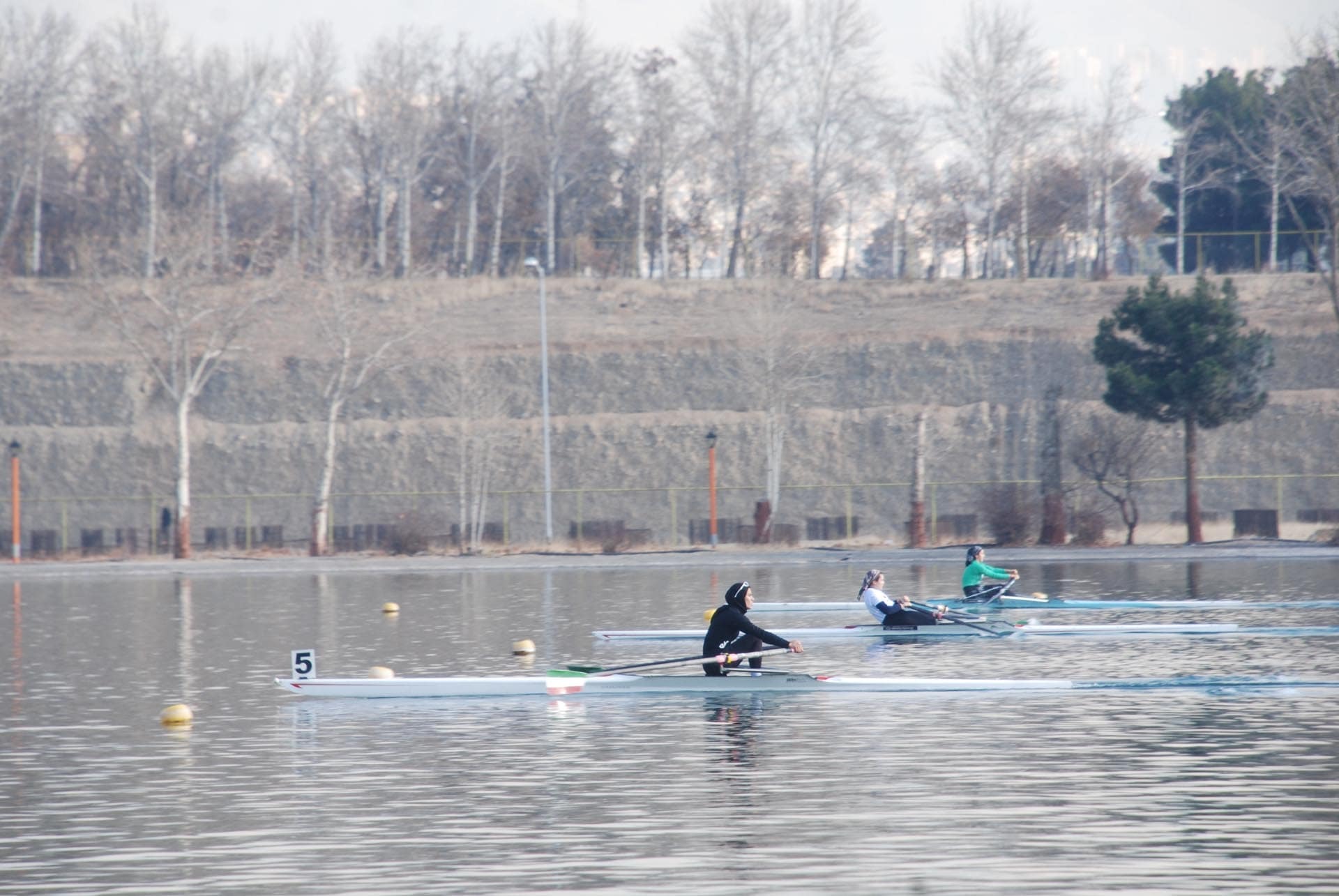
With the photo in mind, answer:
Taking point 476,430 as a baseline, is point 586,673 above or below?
below

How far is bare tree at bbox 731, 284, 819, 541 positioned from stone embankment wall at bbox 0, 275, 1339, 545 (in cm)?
46

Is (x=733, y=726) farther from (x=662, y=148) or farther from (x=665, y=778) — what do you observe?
(x=662, y=148)

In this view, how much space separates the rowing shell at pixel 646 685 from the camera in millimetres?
16375

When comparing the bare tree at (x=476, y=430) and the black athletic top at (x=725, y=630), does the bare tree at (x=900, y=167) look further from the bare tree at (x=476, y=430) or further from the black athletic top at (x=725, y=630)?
the black athletic top at (x=725, y=630)

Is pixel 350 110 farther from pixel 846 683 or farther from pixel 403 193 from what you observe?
pixel 846 683

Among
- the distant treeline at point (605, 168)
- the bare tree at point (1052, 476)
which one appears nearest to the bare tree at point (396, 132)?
the distant treeline at point (605, 168)

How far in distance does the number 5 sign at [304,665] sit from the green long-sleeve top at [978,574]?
11791 millimetres

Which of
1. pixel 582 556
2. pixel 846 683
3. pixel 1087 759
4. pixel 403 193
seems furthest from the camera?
pixel 403 193

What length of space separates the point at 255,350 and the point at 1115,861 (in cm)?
5769

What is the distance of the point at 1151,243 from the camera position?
272 ft

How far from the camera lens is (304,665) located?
16.7 metres

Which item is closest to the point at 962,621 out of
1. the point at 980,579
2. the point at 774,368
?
the point at 980,579

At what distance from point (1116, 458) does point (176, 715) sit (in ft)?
112

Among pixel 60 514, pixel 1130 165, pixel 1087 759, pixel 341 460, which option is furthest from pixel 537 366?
pixel 1087 759
